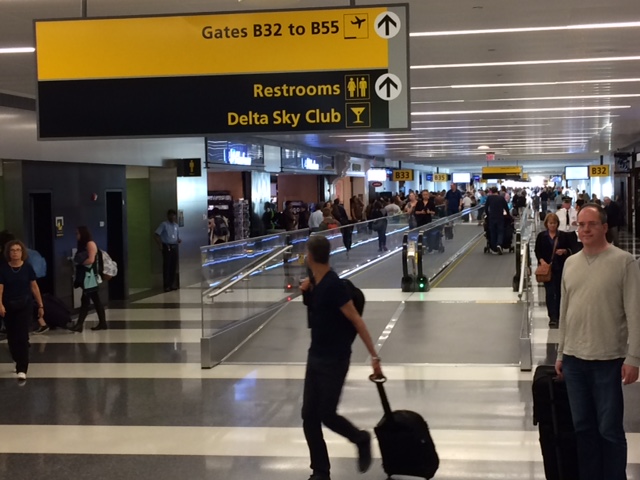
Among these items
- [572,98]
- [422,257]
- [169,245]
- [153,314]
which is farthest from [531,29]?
[169,245]

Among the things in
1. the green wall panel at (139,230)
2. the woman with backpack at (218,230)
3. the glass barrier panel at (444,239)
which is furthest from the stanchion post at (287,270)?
the woman with backpack at (218,230)

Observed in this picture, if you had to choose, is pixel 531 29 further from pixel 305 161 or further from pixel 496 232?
pixel 305 161

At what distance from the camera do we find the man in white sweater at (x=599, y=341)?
4.91m

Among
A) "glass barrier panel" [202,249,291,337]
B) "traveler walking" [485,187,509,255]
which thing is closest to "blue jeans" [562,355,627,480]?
"glass barrier panel" [202,249,291,337]

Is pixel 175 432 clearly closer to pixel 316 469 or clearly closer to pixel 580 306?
pixel 316 469

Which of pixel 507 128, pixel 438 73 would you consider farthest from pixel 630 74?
pixel 507 128

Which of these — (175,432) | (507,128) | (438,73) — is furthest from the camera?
(507,128)

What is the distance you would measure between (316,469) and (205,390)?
11.5 ft

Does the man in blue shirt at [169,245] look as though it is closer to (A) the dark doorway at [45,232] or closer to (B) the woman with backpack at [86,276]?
(A) the dark doorway at [45,232]

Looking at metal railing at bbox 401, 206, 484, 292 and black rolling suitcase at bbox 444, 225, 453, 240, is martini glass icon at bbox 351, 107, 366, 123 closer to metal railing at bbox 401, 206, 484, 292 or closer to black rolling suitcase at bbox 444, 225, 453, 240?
metal railing at bbox 401, 206, 484, 292

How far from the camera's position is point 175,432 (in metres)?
7.44

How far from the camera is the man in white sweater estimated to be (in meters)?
4.91

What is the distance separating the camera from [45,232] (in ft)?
50.2

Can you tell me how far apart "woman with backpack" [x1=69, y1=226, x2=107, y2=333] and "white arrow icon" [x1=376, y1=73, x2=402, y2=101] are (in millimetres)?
8314
